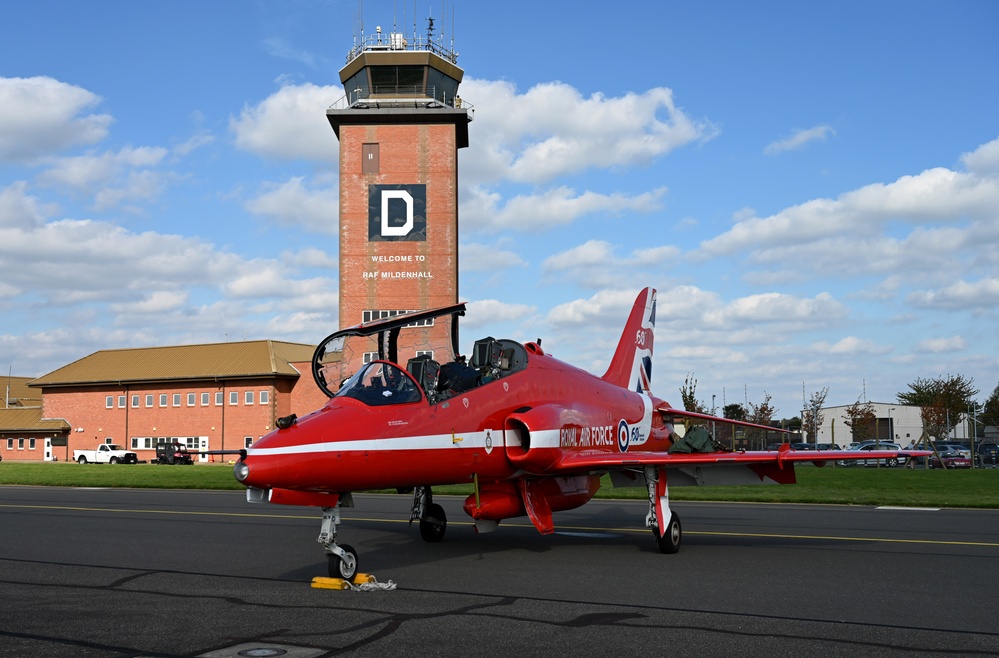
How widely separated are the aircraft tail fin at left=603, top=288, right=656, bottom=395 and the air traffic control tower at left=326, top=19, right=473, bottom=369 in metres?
42.0

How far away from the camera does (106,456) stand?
73.6m

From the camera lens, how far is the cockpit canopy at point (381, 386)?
34.1 ft

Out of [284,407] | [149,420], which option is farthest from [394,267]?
[149,420]

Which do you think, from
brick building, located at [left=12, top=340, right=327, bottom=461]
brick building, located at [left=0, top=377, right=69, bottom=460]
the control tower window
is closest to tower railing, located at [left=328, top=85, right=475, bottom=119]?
the control tower window

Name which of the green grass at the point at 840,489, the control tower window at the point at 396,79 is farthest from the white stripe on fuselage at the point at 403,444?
the control tower window at the point at 396,79

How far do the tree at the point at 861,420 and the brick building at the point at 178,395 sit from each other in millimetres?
44942

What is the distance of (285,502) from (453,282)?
53.1 meters

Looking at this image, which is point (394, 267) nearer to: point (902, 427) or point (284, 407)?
point (284, 407)

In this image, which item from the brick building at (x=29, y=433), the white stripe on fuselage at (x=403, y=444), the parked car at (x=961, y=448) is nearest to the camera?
the white stripe on fuselage at (x=403, y=444)

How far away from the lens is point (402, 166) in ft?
206

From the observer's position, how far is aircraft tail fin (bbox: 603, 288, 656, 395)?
18.6m

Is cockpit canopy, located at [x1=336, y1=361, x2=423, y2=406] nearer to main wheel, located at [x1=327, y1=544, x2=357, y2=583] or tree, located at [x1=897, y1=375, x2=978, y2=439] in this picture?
main wheel, located at [x1=327, y1=544, x2=357, y2=583]

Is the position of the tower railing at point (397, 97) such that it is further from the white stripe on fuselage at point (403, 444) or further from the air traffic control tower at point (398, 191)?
the white stripe on fuselage at point (403, 444)

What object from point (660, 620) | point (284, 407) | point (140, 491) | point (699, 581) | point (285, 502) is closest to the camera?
point (660, 620)
